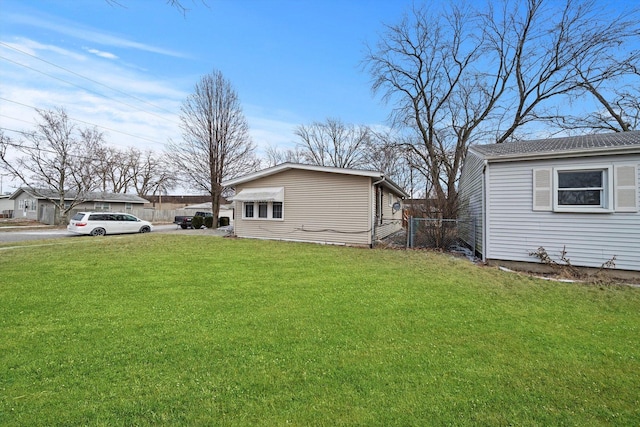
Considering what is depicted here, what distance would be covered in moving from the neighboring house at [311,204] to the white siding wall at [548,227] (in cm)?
469

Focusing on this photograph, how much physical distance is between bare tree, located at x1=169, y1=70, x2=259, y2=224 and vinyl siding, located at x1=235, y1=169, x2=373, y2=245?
9901 mm

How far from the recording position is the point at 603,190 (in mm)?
7777

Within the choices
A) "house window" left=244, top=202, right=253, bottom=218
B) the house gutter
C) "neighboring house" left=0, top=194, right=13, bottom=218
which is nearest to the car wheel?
"house window" left=244, top=202, right=253, bottom=218

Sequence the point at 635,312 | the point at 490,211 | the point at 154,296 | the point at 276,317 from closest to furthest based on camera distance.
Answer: the point at 276,317, the point at 635,312, the point at 154,296, the point at 490,211

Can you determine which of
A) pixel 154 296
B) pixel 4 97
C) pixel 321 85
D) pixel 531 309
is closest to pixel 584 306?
pixel 531 309

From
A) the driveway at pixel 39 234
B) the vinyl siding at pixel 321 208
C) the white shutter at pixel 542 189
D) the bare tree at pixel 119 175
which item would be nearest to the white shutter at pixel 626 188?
the white shutter at pixel 542 189

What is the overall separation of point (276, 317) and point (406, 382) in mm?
2169

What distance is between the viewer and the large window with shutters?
7.50 metres

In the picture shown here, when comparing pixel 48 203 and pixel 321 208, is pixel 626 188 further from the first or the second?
pixel 48 203

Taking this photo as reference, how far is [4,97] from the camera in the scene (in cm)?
1703

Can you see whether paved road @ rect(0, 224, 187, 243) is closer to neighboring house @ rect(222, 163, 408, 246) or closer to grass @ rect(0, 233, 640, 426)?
neighboring house @ rect(222, 163, 408, 246)

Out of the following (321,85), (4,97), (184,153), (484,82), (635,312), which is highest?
(484,82)

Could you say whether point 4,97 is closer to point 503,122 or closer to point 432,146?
point 432,146

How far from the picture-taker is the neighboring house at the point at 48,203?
29.8 meters
